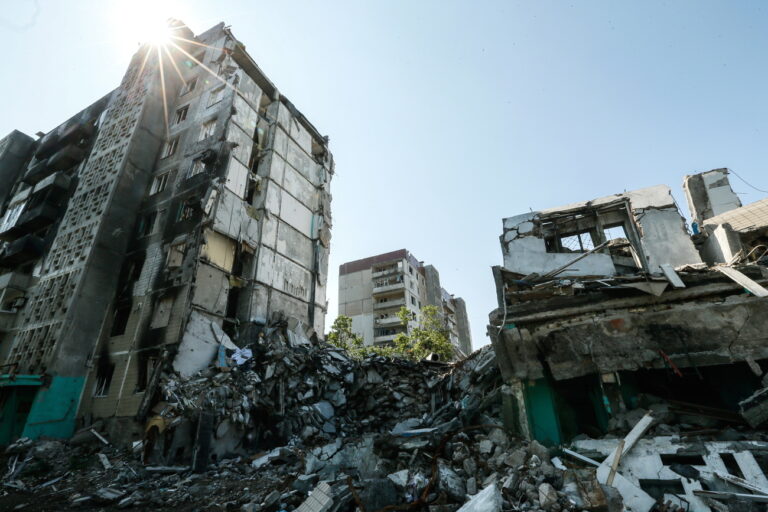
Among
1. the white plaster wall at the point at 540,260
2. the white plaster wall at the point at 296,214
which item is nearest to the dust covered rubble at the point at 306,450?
the white plaster wall at the point at 540,260

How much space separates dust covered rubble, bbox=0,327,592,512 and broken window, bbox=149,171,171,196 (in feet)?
35.5

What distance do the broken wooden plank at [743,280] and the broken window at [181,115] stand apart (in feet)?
84.8

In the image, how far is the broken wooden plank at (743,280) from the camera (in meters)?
5.85

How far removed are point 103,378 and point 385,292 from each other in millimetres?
31545

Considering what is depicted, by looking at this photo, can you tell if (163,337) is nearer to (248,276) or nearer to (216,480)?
(248,276)

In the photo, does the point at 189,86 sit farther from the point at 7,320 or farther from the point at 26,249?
the point at 7,320

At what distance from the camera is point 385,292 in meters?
44.6

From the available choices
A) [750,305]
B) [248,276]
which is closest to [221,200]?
[248,276]

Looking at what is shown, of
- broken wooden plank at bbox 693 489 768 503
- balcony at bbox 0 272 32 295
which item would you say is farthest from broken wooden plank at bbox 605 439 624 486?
balcony at bbox 0 272 32 295

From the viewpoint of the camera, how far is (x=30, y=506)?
7.55 m

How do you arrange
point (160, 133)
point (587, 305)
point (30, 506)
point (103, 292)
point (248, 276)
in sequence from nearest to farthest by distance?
point (587, 305) < point (30, 506) < point (103, 292) < point (248, 276) < point (160, 133)

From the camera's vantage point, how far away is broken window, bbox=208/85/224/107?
70.3 feet

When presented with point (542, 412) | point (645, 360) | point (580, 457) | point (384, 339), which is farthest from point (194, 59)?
point (384, 339)

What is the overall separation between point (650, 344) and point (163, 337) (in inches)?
627
